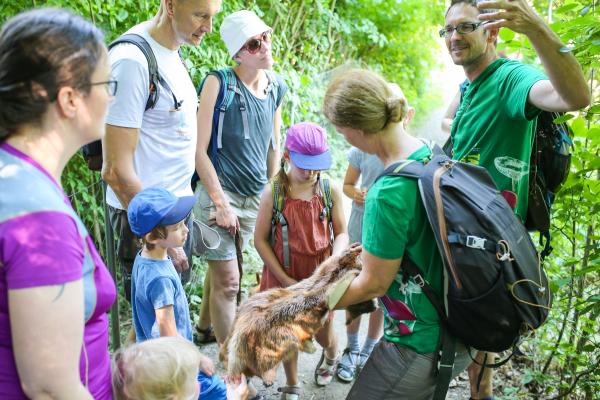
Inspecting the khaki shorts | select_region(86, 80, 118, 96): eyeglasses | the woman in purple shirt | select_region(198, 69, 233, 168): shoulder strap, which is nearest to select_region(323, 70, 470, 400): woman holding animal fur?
select_region(86, 80, 118, 96): eyeglasses

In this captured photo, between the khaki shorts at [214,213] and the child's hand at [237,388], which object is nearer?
the child's hand at [237,388]

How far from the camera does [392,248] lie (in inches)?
80.4

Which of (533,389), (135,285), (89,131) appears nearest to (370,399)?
(135,285)

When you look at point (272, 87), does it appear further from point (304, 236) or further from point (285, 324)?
point (285, 324)

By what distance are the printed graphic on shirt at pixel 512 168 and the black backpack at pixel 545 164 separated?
67 millimetres

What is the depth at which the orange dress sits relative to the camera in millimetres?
3307

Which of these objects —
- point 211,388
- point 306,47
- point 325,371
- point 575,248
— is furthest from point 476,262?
point 306,47

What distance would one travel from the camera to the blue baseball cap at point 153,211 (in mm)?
2340

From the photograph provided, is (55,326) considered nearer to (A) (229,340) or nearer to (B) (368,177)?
(A) (229,340)

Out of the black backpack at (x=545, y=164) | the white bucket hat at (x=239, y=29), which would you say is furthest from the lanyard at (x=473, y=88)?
the white bucket hat at (x=239, y=29)

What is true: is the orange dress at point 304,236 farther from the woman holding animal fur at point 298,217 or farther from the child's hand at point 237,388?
the child's hand at point 237,388

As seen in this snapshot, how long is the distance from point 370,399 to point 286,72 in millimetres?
5174

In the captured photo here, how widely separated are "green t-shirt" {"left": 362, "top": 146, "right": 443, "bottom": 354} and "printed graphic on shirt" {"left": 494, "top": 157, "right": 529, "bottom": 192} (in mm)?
748

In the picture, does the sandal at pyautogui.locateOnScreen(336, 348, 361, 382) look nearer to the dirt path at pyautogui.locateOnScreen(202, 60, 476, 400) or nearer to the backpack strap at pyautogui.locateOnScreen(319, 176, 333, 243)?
the dirt path at pyautogui.locateOnScreen(202, 60, 476, 400)
